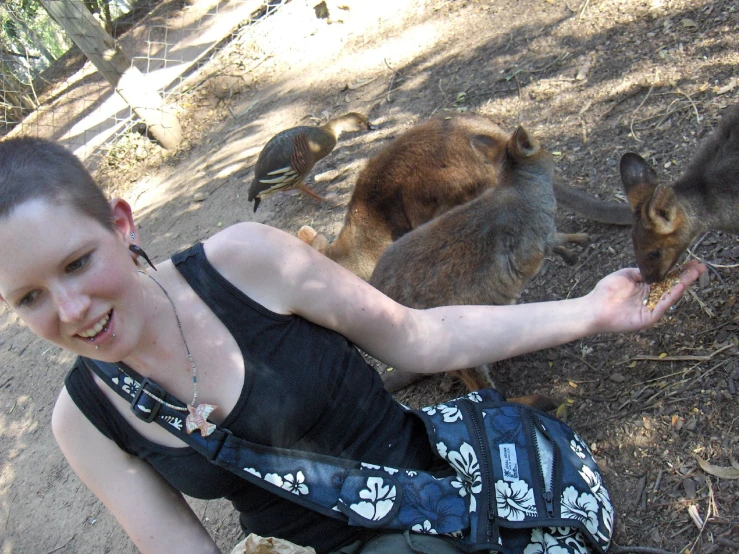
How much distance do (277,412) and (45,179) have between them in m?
0.79

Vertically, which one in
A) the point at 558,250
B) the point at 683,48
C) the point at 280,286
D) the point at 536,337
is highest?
the point at 280,286

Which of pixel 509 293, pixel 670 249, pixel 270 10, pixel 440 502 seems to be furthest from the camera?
pixel 270 10

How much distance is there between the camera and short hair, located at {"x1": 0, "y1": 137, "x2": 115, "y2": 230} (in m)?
1.44

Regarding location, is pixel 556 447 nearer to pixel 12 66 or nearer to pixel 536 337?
pixel 536 337

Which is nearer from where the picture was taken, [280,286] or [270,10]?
[280,286]

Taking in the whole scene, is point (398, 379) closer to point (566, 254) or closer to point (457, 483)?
point (566, 254)

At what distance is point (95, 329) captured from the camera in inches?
59.2

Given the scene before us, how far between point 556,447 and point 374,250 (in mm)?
2261

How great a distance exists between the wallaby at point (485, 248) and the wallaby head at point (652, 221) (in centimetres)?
53

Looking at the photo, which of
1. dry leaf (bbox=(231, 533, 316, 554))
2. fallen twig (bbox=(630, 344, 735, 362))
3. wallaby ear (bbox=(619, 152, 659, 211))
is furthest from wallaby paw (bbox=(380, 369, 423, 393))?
dry leaf (bbox=(231, 533, 316, 554))

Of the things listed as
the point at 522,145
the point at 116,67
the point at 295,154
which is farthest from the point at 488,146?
the point at 116,67

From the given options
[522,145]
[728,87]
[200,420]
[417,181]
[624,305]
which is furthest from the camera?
[417,181]

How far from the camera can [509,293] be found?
9.91ft

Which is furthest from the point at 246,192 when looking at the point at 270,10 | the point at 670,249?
the point at 670,249
